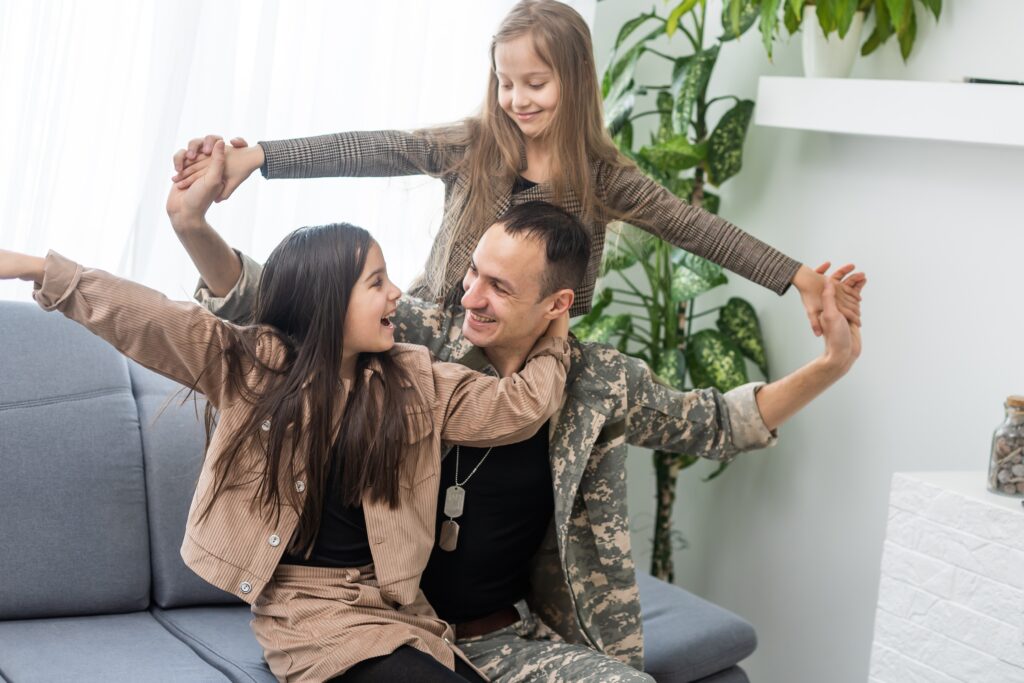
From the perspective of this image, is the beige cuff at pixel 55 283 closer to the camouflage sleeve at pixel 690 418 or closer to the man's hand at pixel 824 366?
the camouflage sleeve at pixel 690 418

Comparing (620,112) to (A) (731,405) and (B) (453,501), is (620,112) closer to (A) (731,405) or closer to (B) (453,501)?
(A) (731,405)

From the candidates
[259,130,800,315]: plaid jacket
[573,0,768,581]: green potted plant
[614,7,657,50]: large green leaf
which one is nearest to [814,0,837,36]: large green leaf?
[573,0,768,581]: green potted plant

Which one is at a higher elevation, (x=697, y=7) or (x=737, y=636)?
(x=697, y=7)

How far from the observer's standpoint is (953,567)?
216cm

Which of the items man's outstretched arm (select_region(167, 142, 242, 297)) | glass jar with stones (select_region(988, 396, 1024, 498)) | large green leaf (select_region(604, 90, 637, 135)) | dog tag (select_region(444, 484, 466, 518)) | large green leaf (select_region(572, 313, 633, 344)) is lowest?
dog tag (select_region(444, 484, 466, 518))

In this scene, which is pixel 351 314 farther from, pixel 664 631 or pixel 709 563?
pixel 709 563

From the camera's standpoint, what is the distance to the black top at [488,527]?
6.23 feet

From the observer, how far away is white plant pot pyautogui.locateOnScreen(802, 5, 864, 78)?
107 inches

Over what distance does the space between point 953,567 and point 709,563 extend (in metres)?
1.24

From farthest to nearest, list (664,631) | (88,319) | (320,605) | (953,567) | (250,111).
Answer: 1. (250,111)
2. (664,631)
3. (953,567)
4. (320,605)
5. (88,319)

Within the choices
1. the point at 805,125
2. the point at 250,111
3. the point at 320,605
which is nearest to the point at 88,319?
the point at 320,605

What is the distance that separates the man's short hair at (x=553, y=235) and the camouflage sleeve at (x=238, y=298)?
1.27 feet

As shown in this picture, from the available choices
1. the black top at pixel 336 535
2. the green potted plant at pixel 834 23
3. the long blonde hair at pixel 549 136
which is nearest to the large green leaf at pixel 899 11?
the green potted plant at pixel 834 23

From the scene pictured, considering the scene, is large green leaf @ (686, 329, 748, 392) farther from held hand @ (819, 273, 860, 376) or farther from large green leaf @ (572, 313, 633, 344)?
held hand @ (819, 273, 860, 376)
